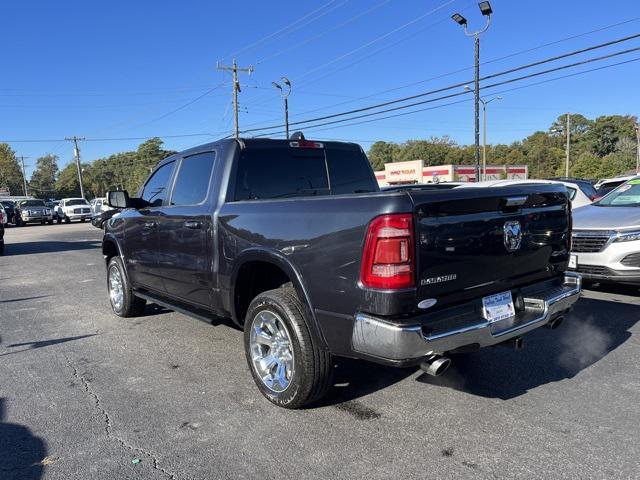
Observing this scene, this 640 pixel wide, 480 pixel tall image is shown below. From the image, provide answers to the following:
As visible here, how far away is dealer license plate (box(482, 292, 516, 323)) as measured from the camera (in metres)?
3.21

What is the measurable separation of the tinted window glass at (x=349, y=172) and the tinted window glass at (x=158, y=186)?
1.75 metres

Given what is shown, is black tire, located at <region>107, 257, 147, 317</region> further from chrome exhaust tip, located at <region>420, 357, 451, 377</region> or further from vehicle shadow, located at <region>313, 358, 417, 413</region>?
chrome exhaust tip, located at <region>420, 357, 451, 377</region>

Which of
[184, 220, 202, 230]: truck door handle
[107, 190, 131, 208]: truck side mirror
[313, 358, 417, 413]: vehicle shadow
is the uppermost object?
[107, 190, 131, 208]: truck side mirror

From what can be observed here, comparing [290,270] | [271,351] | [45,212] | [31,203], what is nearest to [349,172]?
[290,270]

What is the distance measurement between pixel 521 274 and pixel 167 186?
3578mm

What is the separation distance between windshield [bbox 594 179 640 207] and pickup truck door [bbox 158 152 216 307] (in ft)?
20.3

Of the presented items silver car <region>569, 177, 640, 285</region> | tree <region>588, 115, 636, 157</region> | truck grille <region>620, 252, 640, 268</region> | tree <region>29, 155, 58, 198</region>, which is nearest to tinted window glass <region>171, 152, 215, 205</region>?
silver car <region>569, 177, 640, 285</region>

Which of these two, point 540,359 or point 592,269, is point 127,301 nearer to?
point 540,359

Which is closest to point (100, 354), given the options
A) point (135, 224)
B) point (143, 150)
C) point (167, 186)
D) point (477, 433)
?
point (135, 224)

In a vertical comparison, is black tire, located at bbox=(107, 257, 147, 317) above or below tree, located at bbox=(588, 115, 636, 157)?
below

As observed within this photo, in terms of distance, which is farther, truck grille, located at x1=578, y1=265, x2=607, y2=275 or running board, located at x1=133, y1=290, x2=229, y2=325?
truck grille, located at x1=578, y1=265, x2=607, y2=275

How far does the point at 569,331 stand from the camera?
5172mm

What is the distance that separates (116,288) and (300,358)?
13.6ft

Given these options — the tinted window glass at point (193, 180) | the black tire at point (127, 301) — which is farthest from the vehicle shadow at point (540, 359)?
the black tire at point (127, 301)
